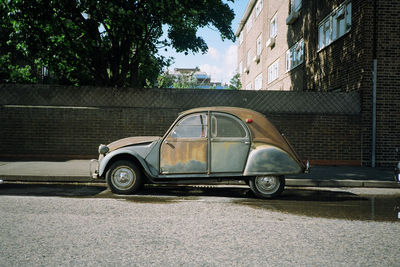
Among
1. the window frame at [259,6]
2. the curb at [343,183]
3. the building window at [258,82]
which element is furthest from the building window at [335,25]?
the window frame at [259,6]

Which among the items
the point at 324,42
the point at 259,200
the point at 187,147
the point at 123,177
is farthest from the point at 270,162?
the point at 324,42

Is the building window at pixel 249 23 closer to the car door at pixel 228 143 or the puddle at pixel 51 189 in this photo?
the car door at pixel 228 143

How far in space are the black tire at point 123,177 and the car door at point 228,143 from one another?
151 centimetres

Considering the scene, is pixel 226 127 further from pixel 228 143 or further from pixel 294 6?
pixel 294 6

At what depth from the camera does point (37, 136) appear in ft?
39.9

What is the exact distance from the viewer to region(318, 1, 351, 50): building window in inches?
520

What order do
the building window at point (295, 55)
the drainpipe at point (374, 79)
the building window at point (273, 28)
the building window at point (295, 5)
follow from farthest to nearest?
1. the building window at point (273, 28)
2. the building window at point (295, 5)
3. the building window at point (295, 55)
4. the drainpipe at point (374, 79)

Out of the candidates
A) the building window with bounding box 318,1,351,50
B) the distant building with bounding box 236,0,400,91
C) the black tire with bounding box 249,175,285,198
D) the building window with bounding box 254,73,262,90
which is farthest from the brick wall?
the building window with bounding box 254,73,262,90

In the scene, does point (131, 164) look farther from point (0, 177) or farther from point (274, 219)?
point (0, 177)

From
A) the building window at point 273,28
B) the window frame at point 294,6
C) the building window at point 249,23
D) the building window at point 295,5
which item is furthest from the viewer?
the building window at point 249,23

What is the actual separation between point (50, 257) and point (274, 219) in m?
3.02

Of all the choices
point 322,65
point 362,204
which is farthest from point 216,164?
point 322,65

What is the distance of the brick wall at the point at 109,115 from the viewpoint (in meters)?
11.9

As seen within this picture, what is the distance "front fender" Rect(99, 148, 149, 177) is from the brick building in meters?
7.73
